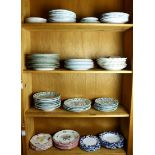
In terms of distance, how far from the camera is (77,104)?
1607 mm

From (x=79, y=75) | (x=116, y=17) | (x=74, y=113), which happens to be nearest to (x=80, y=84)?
(x=79, y=75)

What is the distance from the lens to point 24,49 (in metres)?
1.53

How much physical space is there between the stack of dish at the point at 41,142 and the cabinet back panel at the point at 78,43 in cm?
68

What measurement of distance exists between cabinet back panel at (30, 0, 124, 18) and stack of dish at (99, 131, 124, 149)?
99cm

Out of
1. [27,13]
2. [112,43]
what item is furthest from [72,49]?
[27,13]

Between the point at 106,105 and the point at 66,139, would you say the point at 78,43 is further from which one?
the point at 66,139

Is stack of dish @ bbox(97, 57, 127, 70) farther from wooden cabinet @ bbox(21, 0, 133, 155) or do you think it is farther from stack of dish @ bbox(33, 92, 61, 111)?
stack of dish @ bbox(33, 92, 61, 111)

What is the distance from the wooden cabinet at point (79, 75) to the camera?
1.58 metres

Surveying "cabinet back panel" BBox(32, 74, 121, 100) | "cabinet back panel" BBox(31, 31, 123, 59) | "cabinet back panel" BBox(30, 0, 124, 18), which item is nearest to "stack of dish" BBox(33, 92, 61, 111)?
"cabinet back panel" BBox(32, 74, 121, 100)

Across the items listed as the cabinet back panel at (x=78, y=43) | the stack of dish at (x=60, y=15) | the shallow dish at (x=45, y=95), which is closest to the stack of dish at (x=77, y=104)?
the shallow dish at (x=45, y=95)

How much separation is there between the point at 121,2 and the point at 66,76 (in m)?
0.75

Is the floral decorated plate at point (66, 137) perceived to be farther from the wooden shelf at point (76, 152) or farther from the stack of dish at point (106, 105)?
the stack of dish at point (106, 105)

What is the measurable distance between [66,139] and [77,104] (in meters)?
0.30
